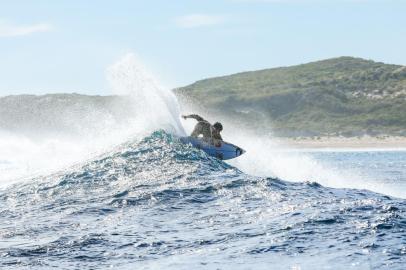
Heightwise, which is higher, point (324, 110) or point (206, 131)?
point (324, 110)

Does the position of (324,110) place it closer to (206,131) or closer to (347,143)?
(347,143)

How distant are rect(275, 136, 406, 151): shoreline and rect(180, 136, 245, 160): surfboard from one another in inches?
3201

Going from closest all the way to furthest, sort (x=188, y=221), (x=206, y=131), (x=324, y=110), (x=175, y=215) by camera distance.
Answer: (x=188, y=221) < (x=175, y=215) < (x=206, y=131) < (x=324, y=110)

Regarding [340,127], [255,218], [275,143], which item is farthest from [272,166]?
[340,127]

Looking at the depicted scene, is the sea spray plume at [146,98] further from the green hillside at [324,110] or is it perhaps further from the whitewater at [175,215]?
the green hillside at [324,110]

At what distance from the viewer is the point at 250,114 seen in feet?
585

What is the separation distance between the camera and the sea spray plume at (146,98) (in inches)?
1455

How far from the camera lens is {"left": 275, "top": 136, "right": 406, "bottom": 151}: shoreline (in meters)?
116

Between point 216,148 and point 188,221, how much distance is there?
1380 cm

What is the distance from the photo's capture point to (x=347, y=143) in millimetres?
125938

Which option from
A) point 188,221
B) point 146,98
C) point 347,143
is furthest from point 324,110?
point 188,221

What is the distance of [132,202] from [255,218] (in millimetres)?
4640

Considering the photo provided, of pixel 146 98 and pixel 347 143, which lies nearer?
pixel 146 98

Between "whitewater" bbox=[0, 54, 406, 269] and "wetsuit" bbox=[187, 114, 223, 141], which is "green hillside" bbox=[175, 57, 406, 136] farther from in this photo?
"whitewater" bbox=[0, 54, 406, 269]
